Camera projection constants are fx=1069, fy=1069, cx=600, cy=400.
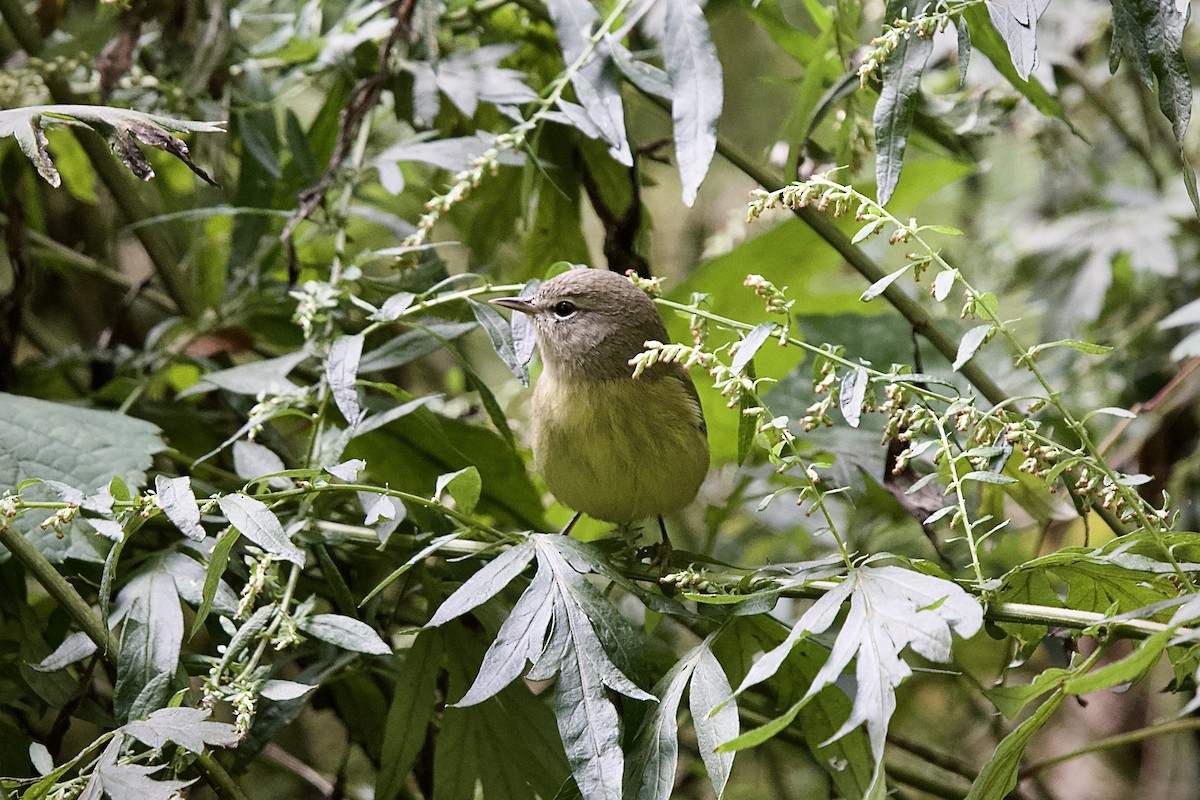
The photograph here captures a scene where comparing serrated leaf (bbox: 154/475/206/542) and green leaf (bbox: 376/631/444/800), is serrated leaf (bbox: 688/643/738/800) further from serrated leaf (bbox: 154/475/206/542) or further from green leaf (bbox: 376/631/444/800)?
serrated leaf (bbox: 154/475/206/542)

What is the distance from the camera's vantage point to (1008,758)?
4.66 feet

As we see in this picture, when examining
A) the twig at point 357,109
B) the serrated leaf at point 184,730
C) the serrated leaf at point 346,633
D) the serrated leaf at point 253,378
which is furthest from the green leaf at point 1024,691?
the twig at point 357,109

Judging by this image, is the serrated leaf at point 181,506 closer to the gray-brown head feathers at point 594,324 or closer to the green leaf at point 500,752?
the green leaf at point 500,752

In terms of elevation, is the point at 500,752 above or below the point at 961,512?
below

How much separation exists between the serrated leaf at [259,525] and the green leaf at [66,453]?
502mm

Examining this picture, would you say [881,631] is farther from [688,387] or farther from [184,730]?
[688,387]

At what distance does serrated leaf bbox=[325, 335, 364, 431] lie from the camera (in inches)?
70.9

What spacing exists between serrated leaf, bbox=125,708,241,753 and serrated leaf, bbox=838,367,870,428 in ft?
3.01

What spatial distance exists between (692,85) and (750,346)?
0.68 meters

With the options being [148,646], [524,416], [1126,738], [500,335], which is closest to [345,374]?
[500,335]

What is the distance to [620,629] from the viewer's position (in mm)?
1586

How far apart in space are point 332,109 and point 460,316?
2.58 ft

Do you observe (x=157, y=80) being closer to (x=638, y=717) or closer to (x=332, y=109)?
(x=332, y=109)

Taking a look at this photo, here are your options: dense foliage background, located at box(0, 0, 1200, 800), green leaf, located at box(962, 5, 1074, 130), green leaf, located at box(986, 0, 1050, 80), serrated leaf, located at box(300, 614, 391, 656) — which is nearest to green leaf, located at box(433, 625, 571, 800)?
dense foliage background, located at box(0, 0, 1200, 800)
